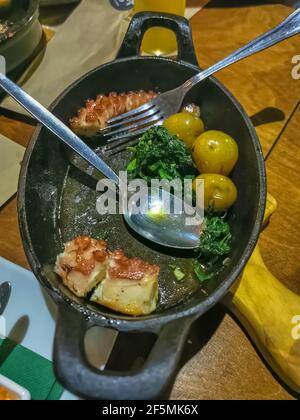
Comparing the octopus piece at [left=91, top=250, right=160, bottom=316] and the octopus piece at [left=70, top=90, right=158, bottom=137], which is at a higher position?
the octopus piece at [left=70, top=90, right=158, bottom=137]

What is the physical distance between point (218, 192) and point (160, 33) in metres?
0.85

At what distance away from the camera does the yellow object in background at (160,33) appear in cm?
176

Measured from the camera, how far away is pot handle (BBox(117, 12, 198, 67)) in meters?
1.47

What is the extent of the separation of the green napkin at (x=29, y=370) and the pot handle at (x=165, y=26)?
3.27 feet

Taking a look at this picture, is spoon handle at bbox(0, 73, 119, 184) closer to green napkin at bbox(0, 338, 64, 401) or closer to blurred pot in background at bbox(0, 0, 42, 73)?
blurred pot in background at bbox(0, 0, 42, 73)

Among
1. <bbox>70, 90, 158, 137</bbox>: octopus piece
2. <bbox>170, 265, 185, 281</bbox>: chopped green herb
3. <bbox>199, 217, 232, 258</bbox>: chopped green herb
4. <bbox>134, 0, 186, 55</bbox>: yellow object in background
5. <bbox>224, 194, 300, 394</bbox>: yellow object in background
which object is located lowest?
<bbox>224, 194, 300, 394</bbox>: yellow object in background

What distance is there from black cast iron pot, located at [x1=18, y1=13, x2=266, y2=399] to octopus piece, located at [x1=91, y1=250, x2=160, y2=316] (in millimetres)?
31

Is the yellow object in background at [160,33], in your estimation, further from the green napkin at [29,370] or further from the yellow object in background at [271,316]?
the green napkin at [29,370]

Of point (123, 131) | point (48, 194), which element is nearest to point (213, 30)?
point (123, 131)

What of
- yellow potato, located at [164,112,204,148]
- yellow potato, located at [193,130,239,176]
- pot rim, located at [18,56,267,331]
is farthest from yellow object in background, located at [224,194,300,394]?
yellow potato, located at [164,112,204,148]

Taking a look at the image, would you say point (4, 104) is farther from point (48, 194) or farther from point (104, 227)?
point (104, 227)

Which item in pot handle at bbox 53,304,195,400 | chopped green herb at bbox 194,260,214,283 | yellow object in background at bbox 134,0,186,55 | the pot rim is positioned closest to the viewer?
pot handle at bbox 53,304,195,400

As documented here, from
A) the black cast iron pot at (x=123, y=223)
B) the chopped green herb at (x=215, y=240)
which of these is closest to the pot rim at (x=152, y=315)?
the black cast iron pot at (x=123, y=223)

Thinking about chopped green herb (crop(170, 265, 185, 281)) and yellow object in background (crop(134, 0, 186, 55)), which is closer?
chopped green herb (crop(170, 265, 185, 281))
